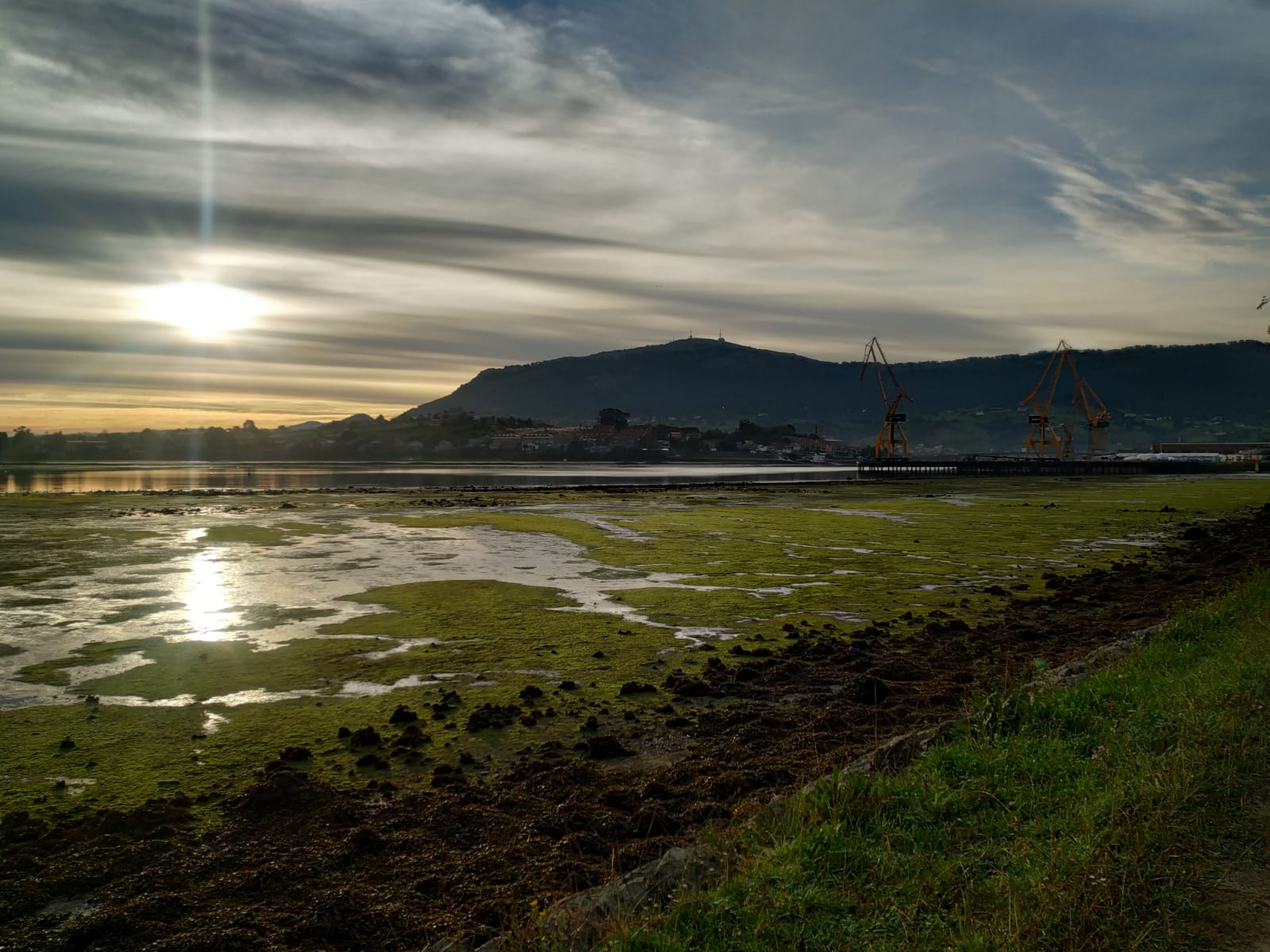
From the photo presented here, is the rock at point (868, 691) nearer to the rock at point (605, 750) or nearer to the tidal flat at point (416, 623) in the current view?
the tidal flat at point (416, 623)

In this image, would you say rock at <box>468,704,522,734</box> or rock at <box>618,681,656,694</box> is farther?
rock at <box>618,681,656,694</box>

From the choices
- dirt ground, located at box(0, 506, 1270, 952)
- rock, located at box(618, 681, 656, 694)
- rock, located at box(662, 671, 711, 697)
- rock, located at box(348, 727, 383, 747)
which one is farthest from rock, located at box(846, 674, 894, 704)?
rock, located at box(348, 727, 383, 747)

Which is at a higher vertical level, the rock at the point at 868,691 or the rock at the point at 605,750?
the rock at the point at 868,691

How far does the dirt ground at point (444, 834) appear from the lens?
20.8 feet

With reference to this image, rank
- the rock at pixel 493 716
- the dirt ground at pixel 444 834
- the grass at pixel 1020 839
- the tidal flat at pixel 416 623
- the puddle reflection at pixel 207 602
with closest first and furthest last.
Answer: the grass at pixel 1020 839
the dirt ground at pixel 444 834
the tidal flat at pixel 416 623
the rock at pixel 493 716
the puddle reflection at pixel 207 602

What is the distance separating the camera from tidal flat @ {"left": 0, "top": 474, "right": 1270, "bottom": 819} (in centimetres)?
1034

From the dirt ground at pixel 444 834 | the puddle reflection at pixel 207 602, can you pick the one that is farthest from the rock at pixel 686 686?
the puddle reflection at pixel 207 602

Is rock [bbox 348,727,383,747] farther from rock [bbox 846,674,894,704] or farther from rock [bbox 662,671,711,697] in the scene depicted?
rock [bbox 846,674,894,704]

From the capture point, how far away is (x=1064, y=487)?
8212cm

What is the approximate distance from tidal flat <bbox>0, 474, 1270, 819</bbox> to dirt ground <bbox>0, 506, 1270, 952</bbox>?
406mm

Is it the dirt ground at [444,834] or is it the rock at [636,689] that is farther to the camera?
the rock at [636,689]

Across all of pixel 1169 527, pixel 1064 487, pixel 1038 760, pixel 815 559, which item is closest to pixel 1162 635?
pixel 1038 760

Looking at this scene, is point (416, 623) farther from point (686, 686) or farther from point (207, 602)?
point (686, 686)

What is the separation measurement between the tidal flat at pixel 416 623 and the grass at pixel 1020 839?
388cm
